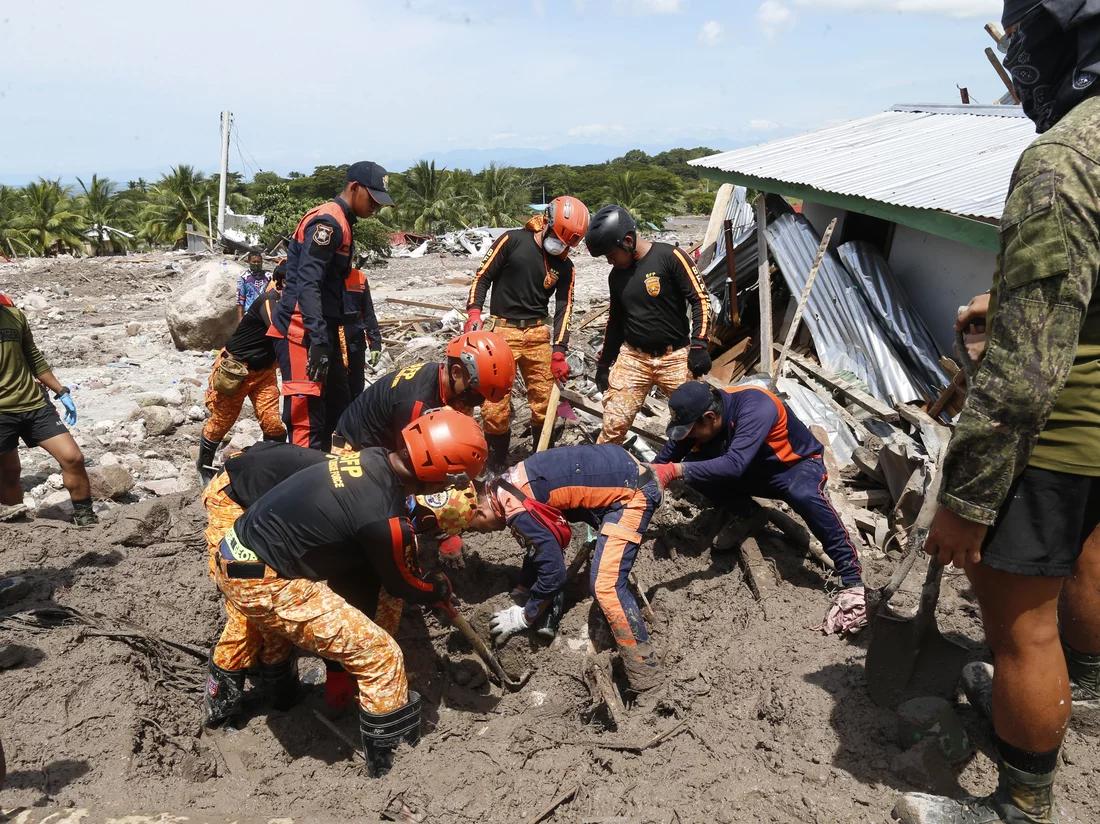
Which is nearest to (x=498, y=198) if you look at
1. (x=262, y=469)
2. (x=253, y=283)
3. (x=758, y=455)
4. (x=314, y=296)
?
(x=253, y=283)

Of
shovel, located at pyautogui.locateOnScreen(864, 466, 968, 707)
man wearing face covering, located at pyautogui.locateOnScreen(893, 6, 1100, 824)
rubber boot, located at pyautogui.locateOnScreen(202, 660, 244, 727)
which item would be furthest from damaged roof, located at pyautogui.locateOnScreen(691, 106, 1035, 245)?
rubber boot, located at pyautogui.locateOnScreen(202, 660, 244, 727)

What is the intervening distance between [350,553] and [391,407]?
112 cm

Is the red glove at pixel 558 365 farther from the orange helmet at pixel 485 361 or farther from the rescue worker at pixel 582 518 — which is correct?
the rescue worker at pixel 582 518

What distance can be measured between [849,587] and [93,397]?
8111 mm

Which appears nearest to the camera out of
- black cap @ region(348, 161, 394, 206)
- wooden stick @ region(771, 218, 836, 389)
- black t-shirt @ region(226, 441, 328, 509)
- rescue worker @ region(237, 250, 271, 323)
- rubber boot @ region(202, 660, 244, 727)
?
rubber boot @ region(202, 660, 244, 727)

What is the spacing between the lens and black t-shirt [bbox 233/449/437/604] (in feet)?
11.3

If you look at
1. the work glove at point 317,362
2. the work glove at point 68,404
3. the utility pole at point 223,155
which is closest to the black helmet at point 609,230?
the work glove at point 317,362

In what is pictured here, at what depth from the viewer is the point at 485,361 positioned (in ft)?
14.9

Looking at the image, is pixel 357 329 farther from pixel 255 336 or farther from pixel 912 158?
pixel 912 158

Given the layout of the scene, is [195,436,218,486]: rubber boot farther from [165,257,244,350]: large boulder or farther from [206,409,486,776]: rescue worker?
[165,257,244,350]: large boulder

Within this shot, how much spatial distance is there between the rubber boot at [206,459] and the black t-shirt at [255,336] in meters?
0.94

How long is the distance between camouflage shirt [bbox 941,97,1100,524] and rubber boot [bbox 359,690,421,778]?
254cm

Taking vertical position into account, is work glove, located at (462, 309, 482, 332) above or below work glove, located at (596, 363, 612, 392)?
above

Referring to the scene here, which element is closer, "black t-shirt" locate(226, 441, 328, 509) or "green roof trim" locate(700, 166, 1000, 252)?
"black t-shirt" locate(226, 441, 328, 509)
